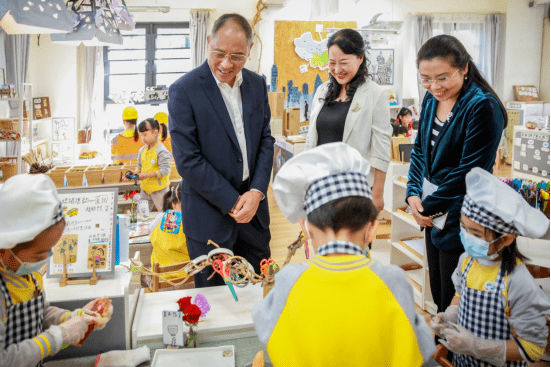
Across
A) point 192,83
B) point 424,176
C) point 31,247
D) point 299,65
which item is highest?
point 299,65

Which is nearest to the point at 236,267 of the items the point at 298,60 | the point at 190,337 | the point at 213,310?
the point at 213,310

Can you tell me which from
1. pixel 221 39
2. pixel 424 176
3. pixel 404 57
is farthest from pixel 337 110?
pixel 404 57

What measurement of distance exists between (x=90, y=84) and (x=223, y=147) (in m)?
8.02

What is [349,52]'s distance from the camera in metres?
2.23

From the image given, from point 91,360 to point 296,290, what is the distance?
908mm

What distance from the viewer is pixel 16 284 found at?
1262mm

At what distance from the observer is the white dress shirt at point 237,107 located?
2018mm

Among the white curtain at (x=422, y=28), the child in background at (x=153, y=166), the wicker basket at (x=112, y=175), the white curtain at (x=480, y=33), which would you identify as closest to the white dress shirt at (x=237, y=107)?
the child in background at (x=153, y=166)

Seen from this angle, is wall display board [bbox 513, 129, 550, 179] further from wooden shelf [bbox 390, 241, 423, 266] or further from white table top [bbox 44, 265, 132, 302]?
white table top [bbox 44, 265, 132, 302]

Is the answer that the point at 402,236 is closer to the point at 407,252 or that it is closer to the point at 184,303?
the point at 407,252

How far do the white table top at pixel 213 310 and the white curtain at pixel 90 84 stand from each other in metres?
8.14

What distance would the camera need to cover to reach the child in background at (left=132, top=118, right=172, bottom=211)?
4.61 m

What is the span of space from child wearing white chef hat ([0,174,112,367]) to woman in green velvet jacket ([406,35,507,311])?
1.32 meters

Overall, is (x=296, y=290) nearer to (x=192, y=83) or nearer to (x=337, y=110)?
(x=192, y=83)
